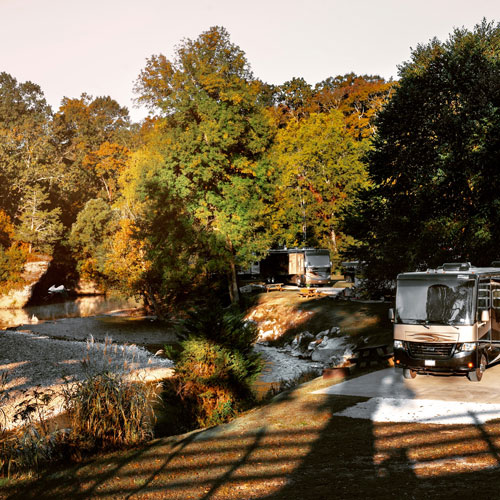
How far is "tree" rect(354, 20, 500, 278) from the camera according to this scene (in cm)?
2483

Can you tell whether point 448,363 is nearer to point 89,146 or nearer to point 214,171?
point 214,171

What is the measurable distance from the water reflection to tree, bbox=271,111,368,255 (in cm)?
1926

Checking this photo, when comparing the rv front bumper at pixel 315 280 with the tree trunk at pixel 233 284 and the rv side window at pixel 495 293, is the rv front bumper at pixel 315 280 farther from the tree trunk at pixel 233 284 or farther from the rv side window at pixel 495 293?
the rv side window at pixel 495 293

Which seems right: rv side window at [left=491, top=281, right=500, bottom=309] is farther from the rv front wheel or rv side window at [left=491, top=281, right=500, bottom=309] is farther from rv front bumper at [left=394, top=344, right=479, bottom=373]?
rv front bumper at [left=394, top=344, right=479, bottom=373]

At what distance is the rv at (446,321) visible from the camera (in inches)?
568

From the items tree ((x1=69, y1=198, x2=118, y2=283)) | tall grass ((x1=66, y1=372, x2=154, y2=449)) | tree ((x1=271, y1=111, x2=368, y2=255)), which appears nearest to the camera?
tall grass ((x1=66, y1=372, x2=154, y2=449))

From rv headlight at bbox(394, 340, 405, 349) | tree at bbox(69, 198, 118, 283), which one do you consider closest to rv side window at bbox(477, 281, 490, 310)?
rv headlight at bbox(394, 340, 405, 349)

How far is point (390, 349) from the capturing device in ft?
72.2

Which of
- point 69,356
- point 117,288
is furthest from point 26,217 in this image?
point 69,356

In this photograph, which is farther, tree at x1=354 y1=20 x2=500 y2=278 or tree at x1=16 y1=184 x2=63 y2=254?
tree at x1=16 y1=184 x2=63 y2=254

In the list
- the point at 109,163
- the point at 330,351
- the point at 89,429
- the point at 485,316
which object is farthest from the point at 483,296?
the point at 109,163

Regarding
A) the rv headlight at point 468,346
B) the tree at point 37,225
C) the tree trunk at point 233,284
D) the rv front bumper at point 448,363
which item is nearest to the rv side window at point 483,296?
the rv headlight at point 468,346

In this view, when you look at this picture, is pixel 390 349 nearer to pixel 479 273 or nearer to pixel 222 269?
pixel 479 273

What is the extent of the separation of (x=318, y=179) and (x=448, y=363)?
44563mm
